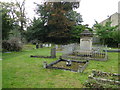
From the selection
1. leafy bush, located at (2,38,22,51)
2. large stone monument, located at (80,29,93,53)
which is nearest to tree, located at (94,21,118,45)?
large stone monument, located at (80,29,93,53)

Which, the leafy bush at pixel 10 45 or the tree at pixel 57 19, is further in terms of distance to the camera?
the tree at pixel 57 19

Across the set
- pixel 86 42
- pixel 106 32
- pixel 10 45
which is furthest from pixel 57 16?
pixel 86 42

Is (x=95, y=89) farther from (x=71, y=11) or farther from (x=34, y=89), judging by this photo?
A: (x=71, y=11)

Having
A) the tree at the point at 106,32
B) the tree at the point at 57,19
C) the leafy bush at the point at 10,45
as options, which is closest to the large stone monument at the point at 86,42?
the leafy bush at the point at 10,45

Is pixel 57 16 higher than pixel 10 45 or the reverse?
higher

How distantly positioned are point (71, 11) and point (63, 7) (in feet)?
8.96

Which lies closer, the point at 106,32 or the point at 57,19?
the point at 106,32

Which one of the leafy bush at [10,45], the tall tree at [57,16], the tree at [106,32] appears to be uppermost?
the tall tree at [57,16]

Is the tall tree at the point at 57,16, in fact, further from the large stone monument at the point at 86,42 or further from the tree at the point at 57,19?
the large stone monument at the point at 86,42

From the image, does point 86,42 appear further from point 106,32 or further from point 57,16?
point 57,16

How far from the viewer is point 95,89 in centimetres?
312

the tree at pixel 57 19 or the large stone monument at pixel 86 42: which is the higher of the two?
the tree at pixel 57 19

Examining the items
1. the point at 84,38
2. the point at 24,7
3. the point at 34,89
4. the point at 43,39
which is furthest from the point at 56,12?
the point at 34,89

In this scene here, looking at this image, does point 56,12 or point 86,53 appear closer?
point 86,53
